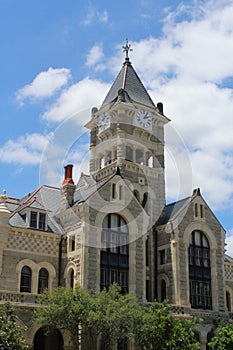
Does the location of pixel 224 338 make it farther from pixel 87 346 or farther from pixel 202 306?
pixel 87 346

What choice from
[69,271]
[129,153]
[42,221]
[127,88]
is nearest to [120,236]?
[69,271]

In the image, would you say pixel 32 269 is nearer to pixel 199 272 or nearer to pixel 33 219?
pixel 33 219

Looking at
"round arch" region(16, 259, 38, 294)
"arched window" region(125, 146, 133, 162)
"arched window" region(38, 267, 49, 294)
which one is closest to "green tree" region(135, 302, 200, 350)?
"arched window" region(38, 267, 49, 294)

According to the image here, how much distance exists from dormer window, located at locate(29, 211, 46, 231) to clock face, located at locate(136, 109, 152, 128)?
15254 millimetres

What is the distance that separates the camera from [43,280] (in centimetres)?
4097

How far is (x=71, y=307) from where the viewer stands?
33750 mm

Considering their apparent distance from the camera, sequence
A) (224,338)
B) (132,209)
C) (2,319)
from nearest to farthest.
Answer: (2,319) → (224,338) → (132,209)

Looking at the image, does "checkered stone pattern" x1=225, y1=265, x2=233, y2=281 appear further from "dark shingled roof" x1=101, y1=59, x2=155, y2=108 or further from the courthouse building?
"dark shingled roof" x1=101, y1=59, x2=155, y2=108

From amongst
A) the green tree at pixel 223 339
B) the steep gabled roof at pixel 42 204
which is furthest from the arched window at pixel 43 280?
the green tree at pixel 223 339

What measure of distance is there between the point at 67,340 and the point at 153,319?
255 inches

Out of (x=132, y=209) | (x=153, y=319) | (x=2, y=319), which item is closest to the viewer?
(x=2, y=319)

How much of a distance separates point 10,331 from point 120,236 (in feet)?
46.0

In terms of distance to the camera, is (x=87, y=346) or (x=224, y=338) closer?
(x=87, y=346)

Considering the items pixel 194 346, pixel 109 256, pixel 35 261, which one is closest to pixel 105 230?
pixel 109 256
